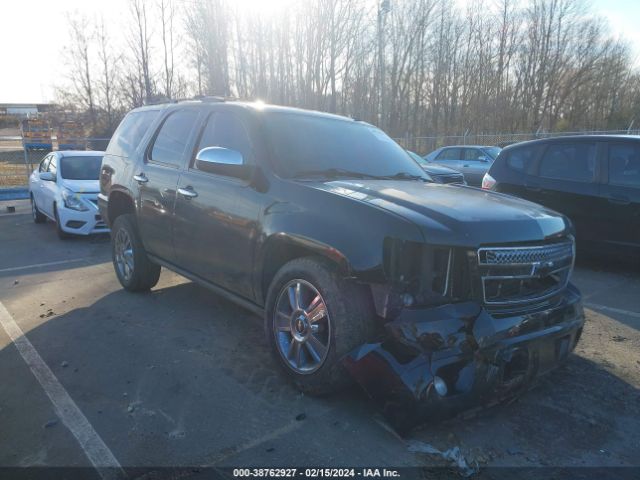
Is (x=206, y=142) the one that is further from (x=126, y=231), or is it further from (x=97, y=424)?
(x=97, y=424)

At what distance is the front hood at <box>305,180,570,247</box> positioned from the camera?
2662 mm

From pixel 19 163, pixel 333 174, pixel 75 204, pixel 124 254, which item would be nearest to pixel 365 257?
pixel 333 174

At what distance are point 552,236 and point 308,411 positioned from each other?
6.15 feet

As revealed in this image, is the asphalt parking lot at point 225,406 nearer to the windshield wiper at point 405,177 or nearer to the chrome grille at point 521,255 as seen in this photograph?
the chrome grille at point 521,255

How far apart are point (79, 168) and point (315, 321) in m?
8.04

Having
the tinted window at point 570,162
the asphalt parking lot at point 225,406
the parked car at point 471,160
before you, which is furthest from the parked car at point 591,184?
the parked car at point 471,160

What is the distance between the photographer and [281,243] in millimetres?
3320

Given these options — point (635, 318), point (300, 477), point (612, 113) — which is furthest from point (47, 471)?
point (612, 113)

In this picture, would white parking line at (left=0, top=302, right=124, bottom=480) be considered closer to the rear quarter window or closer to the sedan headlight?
the sedan headlight

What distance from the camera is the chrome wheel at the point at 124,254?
533 centimetres

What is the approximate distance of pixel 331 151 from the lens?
12.9 ft

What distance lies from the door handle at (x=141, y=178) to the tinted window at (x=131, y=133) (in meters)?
0.42

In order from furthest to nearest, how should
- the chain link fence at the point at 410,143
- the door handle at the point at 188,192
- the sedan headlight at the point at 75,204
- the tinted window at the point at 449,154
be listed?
the chain link fence at the point at 410,143
the tinted window at the point at 449,154
the sedan headlight at the point at 75,204
the door handle at the point at 188,192

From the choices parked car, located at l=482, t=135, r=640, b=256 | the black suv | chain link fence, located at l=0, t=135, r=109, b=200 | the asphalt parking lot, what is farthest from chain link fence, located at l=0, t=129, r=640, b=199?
the black suv
